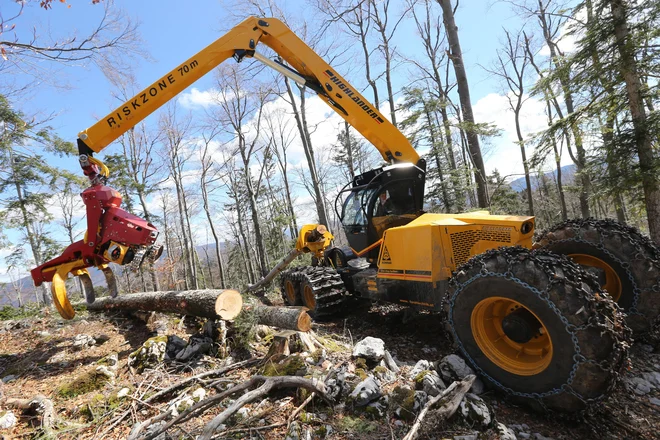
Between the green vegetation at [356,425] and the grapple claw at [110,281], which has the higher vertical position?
the grapple claw at [110,281]

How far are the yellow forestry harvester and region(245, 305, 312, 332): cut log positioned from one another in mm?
1382

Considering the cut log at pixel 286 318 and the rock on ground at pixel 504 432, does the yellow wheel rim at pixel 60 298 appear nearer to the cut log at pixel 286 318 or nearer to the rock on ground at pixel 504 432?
the cut log at pixel 286 318

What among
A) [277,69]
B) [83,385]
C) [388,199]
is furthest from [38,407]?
[277,69]

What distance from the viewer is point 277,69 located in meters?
5.59

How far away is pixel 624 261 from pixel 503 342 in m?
1.83

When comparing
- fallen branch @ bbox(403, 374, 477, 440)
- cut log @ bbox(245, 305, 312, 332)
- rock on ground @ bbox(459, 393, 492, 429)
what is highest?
cut log @ bbox(245, 305, 312, 332)

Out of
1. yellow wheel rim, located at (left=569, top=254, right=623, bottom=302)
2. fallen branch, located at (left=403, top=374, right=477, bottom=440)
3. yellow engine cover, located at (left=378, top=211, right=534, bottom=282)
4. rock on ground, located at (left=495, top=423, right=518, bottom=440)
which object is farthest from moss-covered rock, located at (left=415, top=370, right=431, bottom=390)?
yellow wheel rim, located at (left=569, top=254, right=623, bottom=302)

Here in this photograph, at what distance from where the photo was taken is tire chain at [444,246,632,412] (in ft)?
7.68

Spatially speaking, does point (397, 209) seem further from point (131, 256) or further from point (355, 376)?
point (131, 256)

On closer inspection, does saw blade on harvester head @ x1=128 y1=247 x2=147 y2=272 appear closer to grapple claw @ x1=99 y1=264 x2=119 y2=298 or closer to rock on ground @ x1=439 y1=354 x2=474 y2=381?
grapple claw @ x1=99 y1=264 x2=119 y2=298

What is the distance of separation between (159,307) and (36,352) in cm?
176

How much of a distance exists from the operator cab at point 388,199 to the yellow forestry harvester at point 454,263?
2 cm

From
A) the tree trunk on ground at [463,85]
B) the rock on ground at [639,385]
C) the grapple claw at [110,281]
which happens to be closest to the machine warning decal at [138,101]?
the grapple claw at [110,281]

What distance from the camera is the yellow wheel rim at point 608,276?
377 cm
